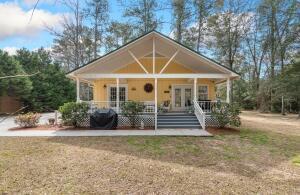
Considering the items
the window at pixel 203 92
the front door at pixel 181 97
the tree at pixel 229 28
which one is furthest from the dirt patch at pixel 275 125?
the tree at pixel 229 28

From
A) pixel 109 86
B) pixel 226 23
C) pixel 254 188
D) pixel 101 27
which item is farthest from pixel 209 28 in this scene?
pixel 254 188

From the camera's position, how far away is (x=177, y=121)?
15.8 m

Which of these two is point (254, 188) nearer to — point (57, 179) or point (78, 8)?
point (57, 179)

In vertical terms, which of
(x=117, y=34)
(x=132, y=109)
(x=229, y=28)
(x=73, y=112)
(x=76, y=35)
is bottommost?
(x=73, y=112)

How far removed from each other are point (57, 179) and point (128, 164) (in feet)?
6.72

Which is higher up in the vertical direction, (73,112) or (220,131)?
(73,112)

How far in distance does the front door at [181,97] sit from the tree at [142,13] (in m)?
13.4

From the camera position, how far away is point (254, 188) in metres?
5.77

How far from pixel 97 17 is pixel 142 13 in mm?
5211

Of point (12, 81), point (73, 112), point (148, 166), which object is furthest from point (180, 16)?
point (148, 166)

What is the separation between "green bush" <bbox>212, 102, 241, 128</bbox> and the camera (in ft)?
47.6

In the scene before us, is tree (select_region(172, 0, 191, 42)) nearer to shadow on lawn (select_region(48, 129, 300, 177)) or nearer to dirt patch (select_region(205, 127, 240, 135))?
dirt patch (select_region(205, 127, 240, 135))

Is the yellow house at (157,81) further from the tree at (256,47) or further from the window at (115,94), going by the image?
the tree at (256,47)

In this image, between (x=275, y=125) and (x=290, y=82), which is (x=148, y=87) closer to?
(x=275, y=125)
